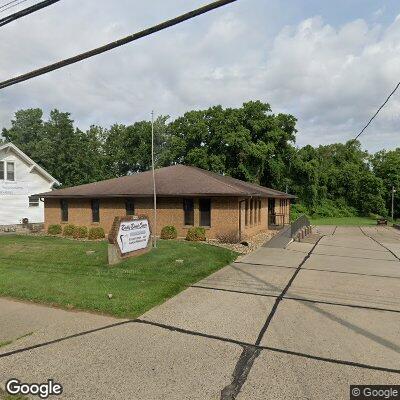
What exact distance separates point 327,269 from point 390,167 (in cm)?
5674

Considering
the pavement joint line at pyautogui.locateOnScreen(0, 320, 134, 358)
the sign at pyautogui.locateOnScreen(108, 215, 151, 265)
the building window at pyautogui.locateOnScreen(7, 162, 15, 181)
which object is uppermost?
the building window at pyautogui.locateOnScreen(7, 162, 15, 181)

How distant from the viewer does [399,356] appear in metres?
5.33

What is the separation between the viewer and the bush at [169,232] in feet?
64.4

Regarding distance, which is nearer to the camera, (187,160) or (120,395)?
(120,395)

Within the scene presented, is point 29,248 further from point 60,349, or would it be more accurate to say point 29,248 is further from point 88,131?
point 88,131

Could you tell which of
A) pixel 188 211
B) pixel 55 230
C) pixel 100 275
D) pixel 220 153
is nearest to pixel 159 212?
pixel 188 211

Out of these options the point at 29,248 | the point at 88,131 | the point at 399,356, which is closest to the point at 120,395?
the point at 399,356

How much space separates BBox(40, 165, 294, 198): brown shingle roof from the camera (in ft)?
63.5

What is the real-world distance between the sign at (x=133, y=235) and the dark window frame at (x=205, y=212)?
6.29 metres

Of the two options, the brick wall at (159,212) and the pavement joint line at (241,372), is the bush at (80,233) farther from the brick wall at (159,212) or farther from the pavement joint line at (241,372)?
the pavement joint line at (241,372)

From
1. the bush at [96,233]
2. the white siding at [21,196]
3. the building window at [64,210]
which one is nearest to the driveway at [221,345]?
the bush at [96,233]

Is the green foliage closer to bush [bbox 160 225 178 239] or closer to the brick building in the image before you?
the brick building

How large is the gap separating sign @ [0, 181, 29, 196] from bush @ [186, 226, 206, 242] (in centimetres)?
1689

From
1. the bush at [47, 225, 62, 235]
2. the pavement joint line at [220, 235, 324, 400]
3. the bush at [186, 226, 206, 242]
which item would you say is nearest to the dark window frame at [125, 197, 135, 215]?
the bush at [186, 226, 206, 242]
